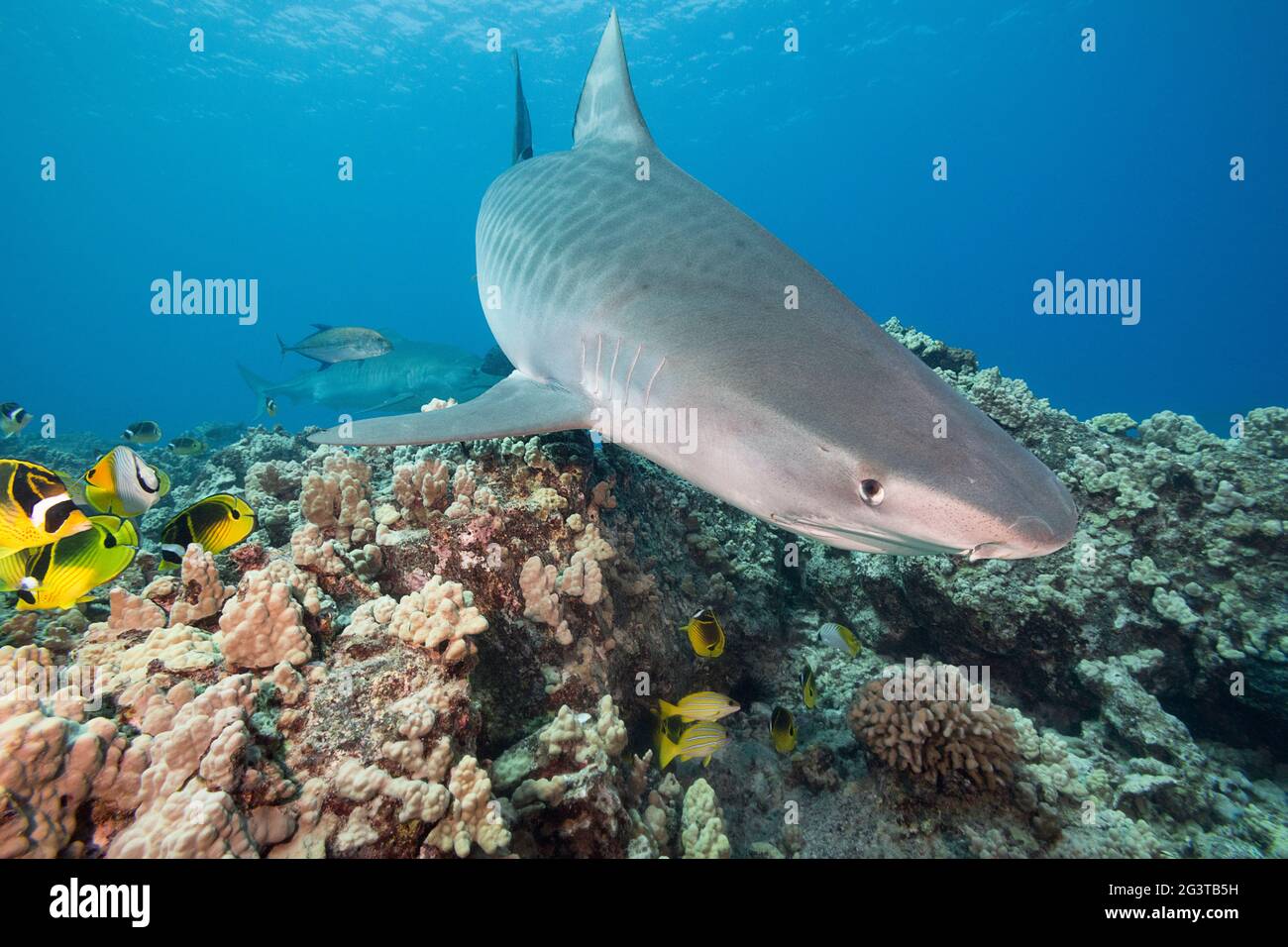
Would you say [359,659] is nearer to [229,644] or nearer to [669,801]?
[229,644]

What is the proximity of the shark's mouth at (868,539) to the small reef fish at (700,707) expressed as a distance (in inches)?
60.5

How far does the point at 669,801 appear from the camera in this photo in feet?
10.0

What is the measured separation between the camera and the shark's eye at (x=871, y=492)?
1861 mm

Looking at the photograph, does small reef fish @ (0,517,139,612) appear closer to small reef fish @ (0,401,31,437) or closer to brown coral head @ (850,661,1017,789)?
brown coral head @ (850,661,1017,789)

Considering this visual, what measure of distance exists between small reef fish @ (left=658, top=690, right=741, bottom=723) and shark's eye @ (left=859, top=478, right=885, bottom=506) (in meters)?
1.88

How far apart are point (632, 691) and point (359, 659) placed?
1.86 metres

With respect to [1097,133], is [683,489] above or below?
below

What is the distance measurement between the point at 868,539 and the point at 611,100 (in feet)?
14.4

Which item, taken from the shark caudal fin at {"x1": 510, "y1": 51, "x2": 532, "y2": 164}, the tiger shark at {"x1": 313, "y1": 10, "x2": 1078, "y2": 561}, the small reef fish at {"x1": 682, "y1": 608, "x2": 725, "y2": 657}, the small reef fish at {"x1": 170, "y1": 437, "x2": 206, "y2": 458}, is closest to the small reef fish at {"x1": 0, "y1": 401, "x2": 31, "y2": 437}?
the small reef fish at {"x1": 170, "y1": 437, "x2": 206, "y2": 458}

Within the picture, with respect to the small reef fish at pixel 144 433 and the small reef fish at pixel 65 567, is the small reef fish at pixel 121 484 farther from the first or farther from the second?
the small reef fish at pixel 144 433

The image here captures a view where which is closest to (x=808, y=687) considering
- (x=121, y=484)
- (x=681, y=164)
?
(x=121, y=484)

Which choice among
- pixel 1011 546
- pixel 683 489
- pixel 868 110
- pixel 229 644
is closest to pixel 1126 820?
pixel 1011 546

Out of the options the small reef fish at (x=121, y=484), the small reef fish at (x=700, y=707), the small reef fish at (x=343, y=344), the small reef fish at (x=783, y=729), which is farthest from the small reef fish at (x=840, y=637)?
the small reef fish at (x=343, y=344)
